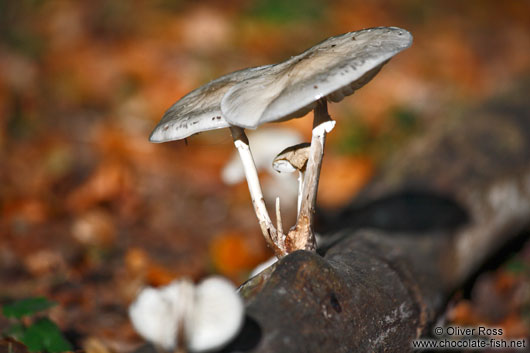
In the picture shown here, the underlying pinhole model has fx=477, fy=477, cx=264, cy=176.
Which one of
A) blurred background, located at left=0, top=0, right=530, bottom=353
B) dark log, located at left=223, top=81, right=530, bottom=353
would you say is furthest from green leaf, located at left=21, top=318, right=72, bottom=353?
dark log, located at left=223, top=81, right=530, bottom=353

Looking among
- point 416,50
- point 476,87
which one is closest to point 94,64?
point 416,50

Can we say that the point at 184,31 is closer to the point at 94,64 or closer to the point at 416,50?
the point at 94,64

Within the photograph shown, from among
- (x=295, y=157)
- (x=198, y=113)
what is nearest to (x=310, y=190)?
(x=295, y=157)

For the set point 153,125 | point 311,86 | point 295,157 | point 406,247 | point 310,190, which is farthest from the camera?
point 153,125

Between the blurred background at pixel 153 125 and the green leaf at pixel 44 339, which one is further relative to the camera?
the blurred background at pixel 153 125

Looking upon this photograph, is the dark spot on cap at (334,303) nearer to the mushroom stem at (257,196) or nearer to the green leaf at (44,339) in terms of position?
the mushroom stem at (257,196)

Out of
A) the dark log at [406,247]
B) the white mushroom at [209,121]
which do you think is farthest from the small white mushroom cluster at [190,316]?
the white mushroom at [209,121]

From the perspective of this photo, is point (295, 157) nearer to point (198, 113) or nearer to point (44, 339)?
point (198, 113)
